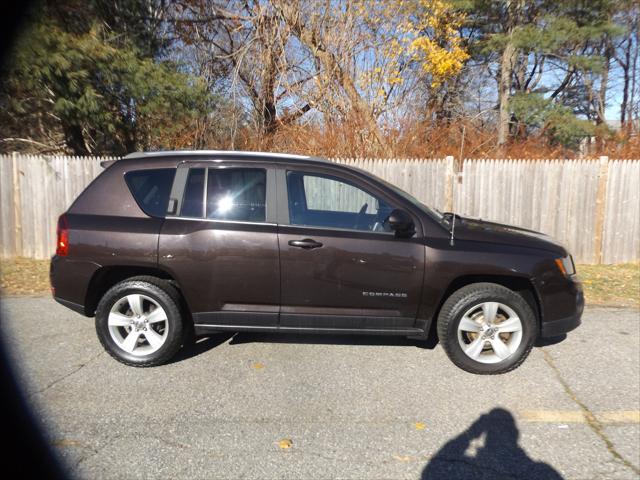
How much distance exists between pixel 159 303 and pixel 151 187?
1033mm

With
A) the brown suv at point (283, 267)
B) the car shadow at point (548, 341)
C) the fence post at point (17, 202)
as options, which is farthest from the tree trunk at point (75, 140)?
the car shadow at point (548, 341)

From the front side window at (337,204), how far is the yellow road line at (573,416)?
1746 mm

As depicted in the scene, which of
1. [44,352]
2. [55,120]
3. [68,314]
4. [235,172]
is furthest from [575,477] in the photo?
[55,120]

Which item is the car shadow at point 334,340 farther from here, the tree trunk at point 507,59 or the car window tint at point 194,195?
the tree trunk at point 507,59

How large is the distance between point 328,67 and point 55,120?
256 inches

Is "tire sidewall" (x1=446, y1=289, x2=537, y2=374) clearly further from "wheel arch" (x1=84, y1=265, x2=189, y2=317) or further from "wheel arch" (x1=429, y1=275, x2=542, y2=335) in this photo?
"wheel arch" (x1=84, y1=265, x2=189, y2=317)

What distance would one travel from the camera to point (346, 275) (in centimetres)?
374

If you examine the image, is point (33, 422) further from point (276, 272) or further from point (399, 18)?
point (399, 18)

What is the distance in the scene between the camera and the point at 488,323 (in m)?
3.82

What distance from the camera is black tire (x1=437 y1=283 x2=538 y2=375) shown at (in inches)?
149

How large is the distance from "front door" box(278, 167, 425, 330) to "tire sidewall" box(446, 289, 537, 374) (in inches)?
13.7

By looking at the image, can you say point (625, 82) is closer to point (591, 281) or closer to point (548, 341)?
point (591, 281)

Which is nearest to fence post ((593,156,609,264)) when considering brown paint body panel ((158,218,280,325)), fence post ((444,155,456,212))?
fence post ((444,155,456,212))

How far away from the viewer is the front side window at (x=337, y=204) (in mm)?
3889
